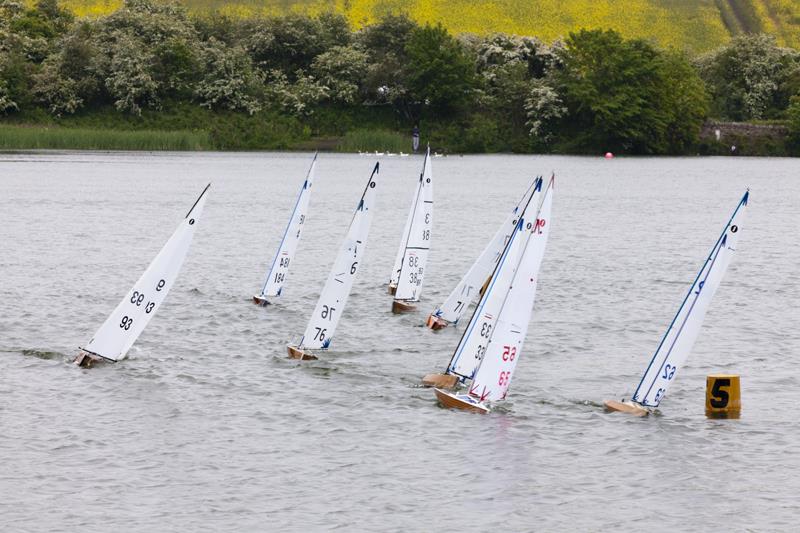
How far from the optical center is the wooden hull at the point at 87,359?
78.2 feet

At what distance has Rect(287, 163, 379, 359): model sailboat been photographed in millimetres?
23812

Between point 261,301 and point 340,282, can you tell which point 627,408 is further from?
point 261,301

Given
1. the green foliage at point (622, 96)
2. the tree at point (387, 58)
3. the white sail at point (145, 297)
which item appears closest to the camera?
the white sail at point (145, 297)

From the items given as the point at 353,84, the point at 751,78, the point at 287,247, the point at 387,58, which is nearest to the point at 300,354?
the point at 287,247

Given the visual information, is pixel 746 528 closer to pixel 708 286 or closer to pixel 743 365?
pixel 708 286

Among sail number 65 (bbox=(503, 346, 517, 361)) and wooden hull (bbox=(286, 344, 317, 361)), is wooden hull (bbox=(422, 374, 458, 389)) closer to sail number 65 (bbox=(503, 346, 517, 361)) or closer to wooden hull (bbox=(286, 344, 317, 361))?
sail number 65 (bbox=(503, 346, 517, 361))

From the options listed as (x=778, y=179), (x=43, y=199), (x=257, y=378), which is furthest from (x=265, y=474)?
(x=778, y=179)

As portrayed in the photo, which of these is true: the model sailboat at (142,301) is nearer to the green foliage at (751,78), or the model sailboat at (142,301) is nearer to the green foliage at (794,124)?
the green foliage at (794,124)

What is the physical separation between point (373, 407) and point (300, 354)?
13.0 ft

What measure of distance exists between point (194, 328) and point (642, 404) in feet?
37.7

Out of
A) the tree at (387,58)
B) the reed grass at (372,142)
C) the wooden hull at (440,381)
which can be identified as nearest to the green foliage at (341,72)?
the tree at (387,58)

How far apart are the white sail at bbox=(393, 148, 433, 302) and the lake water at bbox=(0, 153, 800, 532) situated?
2.57ft

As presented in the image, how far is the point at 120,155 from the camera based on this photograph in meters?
104

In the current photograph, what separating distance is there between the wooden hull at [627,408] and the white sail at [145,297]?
7.80m
